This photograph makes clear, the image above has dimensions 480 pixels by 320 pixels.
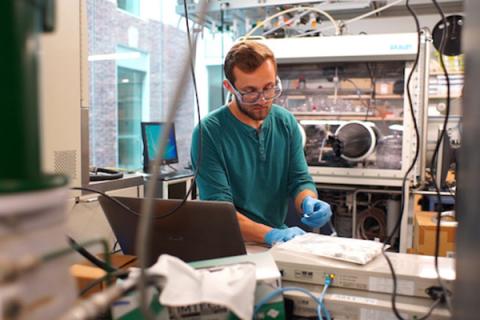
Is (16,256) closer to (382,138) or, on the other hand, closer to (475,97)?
(475,97)

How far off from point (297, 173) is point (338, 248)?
876 millimetres

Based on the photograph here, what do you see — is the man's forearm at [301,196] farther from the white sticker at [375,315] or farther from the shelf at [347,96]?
the shelf at [347,96]

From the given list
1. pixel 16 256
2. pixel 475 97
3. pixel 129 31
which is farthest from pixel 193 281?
pixel 129 31

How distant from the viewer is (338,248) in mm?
953

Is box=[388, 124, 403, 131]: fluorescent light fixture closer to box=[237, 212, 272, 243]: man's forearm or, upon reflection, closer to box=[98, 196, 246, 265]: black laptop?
box=[237, 212, 272, 243]: man's forearm

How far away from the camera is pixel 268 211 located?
69.1 inches

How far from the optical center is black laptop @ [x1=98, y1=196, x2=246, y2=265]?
0.97 meters

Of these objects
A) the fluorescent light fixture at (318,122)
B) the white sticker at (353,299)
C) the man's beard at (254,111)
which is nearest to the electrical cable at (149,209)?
the white sticker at (353,299)

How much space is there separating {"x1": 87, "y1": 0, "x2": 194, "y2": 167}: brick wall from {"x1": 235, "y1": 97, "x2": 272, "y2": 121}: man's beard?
0.89 metres

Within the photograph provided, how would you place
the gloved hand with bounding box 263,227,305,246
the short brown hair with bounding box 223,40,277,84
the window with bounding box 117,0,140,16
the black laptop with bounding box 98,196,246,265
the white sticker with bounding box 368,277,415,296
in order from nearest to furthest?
the white sticker with bounding box 368,277,415,296, the black laptop with bounding box 98,196,246,265, the gloved hand with bounding box 263,227,305,246, the short brown hair with bounding box 223,40,277,84, the window with bounding box 117,0,140,16

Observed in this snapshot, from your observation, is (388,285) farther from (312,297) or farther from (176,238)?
(176,238)

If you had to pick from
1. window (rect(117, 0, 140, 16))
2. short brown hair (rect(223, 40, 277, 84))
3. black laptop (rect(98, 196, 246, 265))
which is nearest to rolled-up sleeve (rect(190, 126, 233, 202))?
short brown hair (rect(223, 40, 277, 84))

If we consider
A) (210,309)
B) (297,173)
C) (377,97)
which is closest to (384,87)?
(377,97)

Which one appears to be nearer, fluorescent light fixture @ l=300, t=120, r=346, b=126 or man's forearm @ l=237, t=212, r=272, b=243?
man's forearm @ l=237, t=212, r=272, b=243
